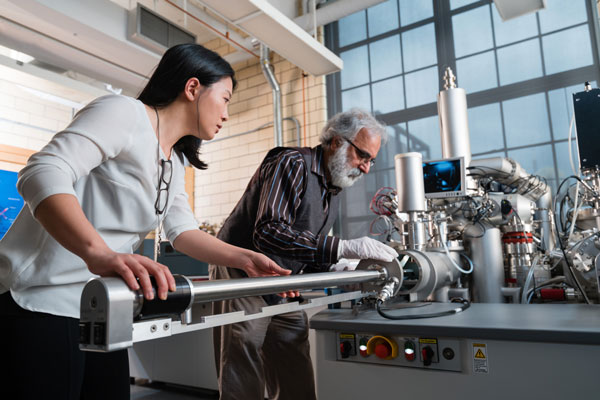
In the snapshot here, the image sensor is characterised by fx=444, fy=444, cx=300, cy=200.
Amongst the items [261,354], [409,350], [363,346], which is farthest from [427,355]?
[261,354]

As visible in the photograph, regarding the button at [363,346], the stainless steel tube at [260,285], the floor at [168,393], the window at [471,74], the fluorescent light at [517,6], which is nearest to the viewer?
the stainless steel tube at [260,285]

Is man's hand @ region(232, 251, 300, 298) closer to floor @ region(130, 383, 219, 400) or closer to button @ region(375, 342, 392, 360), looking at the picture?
button @ region(375, 342, 392, 360)

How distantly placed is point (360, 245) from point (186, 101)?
76cm

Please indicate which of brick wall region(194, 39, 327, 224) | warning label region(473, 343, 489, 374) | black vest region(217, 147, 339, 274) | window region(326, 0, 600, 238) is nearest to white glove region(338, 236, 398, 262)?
black vest region(217, 147, 339, 274)

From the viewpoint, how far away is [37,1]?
2.68 m

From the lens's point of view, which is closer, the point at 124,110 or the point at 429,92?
the point at 124,110

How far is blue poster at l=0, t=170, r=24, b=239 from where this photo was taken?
3.42 meters

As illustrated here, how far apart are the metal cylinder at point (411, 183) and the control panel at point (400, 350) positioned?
0.69 meters

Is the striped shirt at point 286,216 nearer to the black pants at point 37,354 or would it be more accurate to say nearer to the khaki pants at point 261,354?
the khaki pants at point 261,354

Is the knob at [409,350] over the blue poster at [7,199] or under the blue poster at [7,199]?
under

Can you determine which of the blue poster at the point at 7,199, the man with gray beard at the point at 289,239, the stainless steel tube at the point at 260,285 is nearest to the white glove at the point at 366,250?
the man with gray beard at the point at 289,239

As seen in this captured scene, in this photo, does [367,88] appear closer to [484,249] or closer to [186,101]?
[484,249]

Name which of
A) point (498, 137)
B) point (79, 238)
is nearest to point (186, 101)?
point (79, 238)

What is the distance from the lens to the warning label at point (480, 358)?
1014 millimetres
